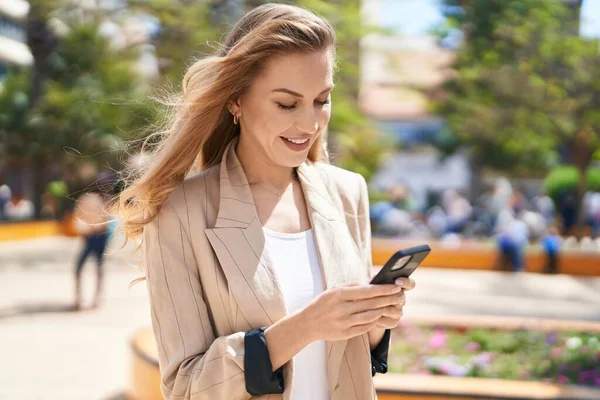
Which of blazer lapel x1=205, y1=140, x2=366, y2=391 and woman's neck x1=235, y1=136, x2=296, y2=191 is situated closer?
blazer lapel x1=205, y1=140, x2=366, y2=391

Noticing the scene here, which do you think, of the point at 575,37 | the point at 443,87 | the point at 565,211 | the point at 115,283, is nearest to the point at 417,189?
the point at 443,87

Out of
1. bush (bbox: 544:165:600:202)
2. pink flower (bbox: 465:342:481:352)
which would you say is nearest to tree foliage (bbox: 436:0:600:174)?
bush (bbox: 544:165:600:202)

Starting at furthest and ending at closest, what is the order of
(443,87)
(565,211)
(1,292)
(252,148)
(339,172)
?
1. (443,87)
2. (565,211)
3. (1,292)
4. (339,172)
5. (252,148)

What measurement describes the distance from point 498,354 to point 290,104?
15.0 feet

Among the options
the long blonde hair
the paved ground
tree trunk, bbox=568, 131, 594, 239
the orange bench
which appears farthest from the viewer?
tree trunk, bbox=568, 131, 594, 239

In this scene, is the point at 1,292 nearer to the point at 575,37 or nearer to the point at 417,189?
the point at 575,37

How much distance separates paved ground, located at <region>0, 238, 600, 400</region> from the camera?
19.5 ft

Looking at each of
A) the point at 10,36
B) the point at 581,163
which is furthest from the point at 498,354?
the point at 10,36

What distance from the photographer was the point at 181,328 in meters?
1.59

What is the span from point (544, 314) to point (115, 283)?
22.1ft

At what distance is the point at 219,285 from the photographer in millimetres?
1625

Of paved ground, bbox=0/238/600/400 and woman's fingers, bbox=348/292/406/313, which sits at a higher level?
woman's fingers, bbox=348/292/406/313

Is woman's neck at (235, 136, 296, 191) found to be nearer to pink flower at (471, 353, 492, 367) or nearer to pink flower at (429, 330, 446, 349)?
pink flower at (471, 353, 492, 367)

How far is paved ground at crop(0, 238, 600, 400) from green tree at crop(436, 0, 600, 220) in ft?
15.0
